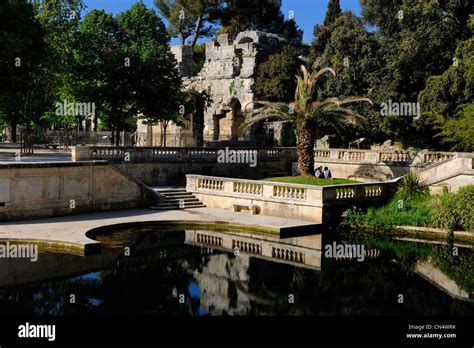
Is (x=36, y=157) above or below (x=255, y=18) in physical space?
below

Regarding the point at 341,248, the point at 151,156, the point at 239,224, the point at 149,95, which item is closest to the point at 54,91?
the point at 149,95

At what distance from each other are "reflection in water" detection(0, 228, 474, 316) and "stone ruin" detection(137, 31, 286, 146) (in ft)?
97.5

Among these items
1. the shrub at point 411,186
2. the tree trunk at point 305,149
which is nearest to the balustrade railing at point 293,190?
the shrub at point 411,186

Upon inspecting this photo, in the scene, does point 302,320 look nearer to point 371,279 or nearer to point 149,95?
point 371,279

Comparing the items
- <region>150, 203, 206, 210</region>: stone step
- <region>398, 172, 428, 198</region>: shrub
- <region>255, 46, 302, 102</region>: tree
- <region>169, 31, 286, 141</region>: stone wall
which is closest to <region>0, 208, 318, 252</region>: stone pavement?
<region>150, 203, 206, 210</region>: stone step

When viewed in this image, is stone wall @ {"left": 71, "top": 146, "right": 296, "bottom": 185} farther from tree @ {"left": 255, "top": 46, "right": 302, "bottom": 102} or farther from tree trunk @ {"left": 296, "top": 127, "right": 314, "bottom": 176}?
tree @ {"left": 255, "top": 46, "right": 302, "bottom": 102}

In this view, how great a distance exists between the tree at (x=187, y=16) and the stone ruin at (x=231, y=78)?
13.0m

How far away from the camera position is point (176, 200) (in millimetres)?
27562

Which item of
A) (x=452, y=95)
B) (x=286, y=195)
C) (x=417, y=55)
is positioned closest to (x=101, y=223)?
(x=286, y=195)

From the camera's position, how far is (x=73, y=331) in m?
12.2

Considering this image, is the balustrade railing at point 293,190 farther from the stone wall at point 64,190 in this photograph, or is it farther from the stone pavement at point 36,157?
the stone pavement at point 36,157

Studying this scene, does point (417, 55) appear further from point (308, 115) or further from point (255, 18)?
point (255, 18)

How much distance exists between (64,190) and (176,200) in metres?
5.28

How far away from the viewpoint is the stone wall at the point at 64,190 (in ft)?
74.8
